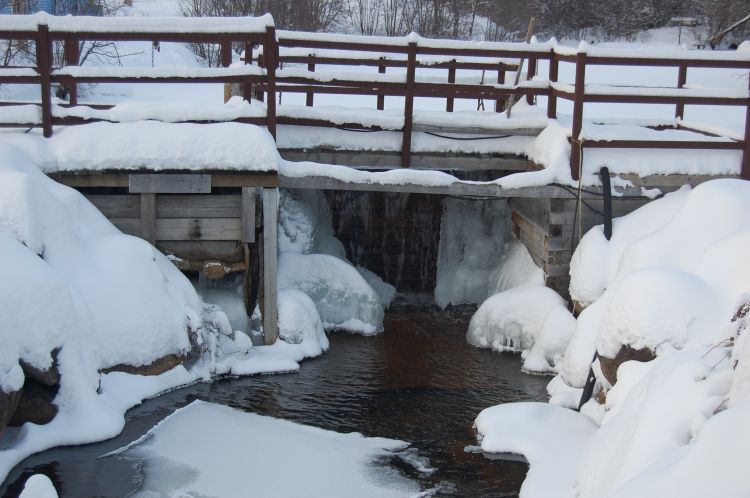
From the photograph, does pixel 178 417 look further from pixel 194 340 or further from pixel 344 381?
pixel 344 381

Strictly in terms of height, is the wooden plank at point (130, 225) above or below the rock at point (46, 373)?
above

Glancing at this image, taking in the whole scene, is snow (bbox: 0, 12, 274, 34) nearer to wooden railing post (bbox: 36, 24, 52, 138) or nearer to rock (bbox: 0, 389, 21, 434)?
wooden railing post (bbox: 36, 24, 52, 138)

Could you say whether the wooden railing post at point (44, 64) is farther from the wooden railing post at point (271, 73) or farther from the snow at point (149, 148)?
the wooden railing post at point (271, 73)

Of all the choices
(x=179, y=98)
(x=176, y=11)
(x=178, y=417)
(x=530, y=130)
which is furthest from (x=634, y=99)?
(x=176, y=11)

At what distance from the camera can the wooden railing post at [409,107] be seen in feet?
36.2

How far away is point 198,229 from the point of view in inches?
412

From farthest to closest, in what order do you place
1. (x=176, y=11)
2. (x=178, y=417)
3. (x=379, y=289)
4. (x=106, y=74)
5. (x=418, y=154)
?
Result: 1. (x=176, y=11)
2. (x=379, y=289)
3. (x=418, y=154)
4. (x=106, y=74)
5. (x=178, y=417)

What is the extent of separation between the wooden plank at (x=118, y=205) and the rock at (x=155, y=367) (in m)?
1.87

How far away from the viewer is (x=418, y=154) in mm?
11695

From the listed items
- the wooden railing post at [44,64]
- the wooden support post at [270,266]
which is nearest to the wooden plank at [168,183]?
the wooden support post at [270,266]

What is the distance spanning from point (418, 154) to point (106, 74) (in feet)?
12.6

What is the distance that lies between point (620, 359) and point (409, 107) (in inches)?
172

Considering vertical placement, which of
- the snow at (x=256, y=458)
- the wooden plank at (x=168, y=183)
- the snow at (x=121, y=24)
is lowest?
the snow at (x=256, y=458)

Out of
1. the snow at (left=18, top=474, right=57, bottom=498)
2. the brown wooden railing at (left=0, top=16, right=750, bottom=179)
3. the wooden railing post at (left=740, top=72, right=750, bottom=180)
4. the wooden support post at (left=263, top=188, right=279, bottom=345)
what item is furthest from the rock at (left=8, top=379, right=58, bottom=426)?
the wooden railing post at (left=740, top=72, right=750, bottom=180)
